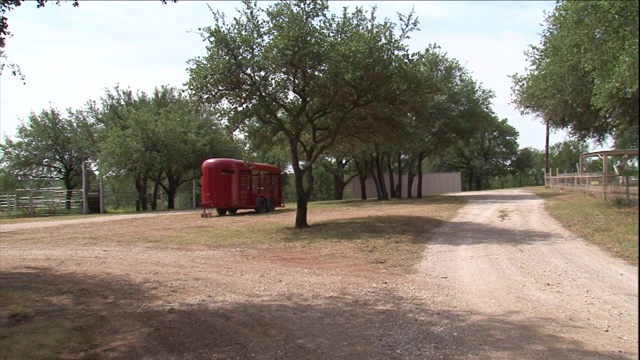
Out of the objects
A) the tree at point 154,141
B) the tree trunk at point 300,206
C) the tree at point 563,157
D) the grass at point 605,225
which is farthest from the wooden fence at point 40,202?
the tree at point 563,157

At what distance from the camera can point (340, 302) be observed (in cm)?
716

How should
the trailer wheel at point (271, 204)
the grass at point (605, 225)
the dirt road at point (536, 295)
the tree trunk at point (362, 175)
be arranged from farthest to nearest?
the tree trunk at point (362, 175)
the trailer wheel at point (271, 204)
the grass at point (605, 225)
the dirt road at point (536, 295)

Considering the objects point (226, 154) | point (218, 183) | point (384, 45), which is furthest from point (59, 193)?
point (384, 45)

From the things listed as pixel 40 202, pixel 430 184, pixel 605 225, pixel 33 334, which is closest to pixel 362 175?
pixel 430 184

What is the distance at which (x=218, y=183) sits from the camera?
26.1 meters

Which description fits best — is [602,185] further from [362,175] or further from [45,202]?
[45,202]

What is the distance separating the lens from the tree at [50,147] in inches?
1657

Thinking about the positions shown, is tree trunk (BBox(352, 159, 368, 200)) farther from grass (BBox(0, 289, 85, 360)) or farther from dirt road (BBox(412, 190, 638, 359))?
grass (BBox(0, 289, 85, 360))

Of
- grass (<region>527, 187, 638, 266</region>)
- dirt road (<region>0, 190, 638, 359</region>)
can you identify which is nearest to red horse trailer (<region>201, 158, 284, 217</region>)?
dirt road (<region>0, 190, 638, 359</region>)

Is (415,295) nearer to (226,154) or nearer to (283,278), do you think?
(283,278)

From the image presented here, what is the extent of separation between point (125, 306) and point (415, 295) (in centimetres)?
417

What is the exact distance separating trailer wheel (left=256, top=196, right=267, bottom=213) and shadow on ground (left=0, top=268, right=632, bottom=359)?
67.7 ft

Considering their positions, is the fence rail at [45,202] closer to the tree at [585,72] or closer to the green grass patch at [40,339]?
the tree at [585,72]

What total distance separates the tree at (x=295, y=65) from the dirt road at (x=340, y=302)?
21.2 feet
